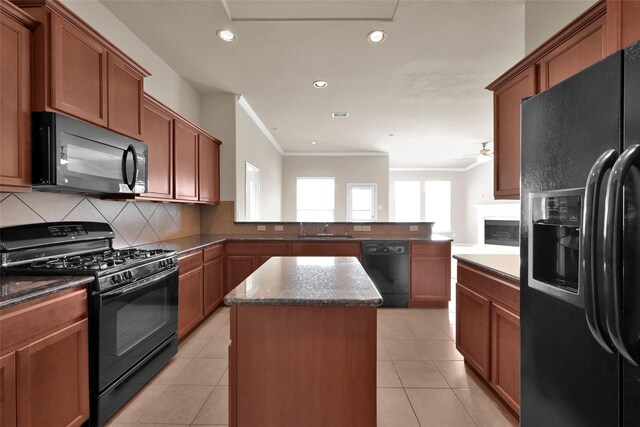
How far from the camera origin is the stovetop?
5.27 feet

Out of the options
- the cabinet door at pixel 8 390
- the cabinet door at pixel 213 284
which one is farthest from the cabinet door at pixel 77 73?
the cabinet door at pixel 213 284

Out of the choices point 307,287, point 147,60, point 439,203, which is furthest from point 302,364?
point 439,203

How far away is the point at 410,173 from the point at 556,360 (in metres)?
10.1

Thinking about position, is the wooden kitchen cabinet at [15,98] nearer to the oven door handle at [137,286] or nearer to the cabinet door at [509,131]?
the oven door handle at [137,286]

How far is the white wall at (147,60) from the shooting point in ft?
7.58

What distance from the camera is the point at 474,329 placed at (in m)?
2.10

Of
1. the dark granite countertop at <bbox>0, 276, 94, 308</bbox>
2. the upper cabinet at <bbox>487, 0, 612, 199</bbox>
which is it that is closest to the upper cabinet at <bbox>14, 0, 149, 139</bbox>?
the dark granite countertop at <bbox>0, 276, 94, 308</bbox>

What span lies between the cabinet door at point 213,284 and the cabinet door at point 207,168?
86cm

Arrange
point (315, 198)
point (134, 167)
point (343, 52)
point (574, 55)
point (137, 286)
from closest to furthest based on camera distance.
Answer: point (574, 55) → point (137, 286) → point (134, 167) → point (343, 52) → point (315, 198)

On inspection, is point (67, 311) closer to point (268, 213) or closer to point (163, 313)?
point (163, 313)

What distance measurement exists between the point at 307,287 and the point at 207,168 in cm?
299

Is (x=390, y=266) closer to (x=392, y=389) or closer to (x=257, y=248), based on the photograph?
(x=257, y=248)

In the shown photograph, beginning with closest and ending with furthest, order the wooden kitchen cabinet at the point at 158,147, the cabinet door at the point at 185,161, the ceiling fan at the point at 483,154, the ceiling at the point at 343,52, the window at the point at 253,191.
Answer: the ceiling at the point at 343,52
the wooden kitchen cabinet at the point at 158,147
the cabinet door at the point at 185,161
the window at the point at 253,191
the ceiling fan at the point at 483,154

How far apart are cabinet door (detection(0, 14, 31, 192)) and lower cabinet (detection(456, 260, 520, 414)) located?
8.86ft
